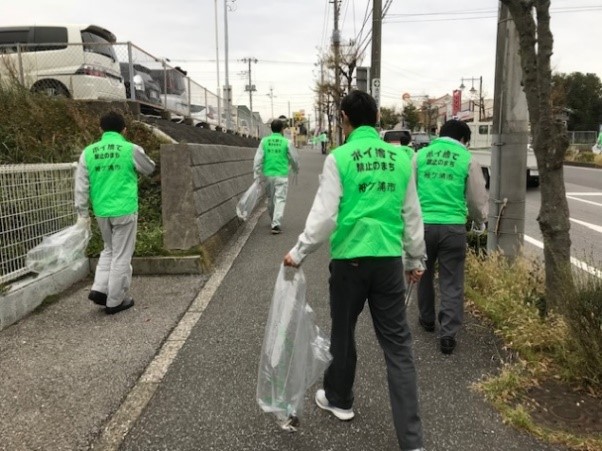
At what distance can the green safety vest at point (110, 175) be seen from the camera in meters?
4.59

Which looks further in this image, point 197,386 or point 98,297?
point 98,297

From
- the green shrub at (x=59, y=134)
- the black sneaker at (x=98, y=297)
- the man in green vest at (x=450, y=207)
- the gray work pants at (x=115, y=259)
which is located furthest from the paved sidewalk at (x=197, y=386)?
the green shrub at (x=59, y=134)

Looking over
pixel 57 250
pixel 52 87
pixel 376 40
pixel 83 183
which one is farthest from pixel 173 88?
pixel 57 250

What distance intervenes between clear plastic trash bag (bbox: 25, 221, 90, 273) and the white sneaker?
2.78m

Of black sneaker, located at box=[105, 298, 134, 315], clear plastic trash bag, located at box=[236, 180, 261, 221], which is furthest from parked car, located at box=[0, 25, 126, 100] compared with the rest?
black sneaker, located at box=[105, 298, 134, 315]

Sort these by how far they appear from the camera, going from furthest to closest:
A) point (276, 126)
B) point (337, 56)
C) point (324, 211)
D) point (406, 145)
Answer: point (337, 56)
point (406, 145)
point (276, 126)
point (324, 211)

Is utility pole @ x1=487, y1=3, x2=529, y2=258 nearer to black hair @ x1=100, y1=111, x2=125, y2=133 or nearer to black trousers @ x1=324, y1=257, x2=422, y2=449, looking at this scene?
black trousers @ x1=324, y1=257, x2=422, y2=449

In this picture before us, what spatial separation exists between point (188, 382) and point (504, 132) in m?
3.87

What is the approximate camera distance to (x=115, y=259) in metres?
4.71

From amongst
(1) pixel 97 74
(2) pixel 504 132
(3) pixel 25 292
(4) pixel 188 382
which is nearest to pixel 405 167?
(4) pixel 188 382

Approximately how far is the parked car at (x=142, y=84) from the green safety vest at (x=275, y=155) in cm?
276

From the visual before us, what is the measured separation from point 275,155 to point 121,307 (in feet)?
14.9

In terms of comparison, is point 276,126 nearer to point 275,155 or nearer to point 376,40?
point 275,155

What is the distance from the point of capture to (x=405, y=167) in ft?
8.60
